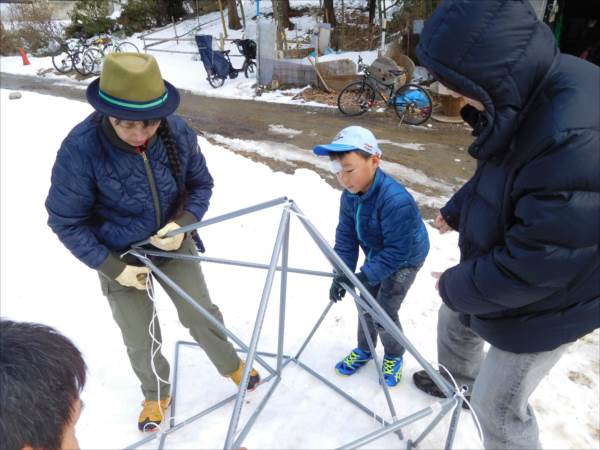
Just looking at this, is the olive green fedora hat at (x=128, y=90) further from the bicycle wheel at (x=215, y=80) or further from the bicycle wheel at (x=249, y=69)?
the bicycle wheel at (x=249, y=69)

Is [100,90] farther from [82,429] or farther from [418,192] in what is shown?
[418,192]

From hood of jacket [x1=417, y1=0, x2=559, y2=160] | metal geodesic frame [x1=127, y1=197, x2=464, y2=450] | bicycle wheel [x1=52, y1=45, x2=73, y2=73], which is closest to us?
hood of jacket [x1=417, y1=0, x2=559, y2=160]

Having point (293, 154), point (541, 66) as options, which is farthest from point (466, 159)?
point (541, 66)

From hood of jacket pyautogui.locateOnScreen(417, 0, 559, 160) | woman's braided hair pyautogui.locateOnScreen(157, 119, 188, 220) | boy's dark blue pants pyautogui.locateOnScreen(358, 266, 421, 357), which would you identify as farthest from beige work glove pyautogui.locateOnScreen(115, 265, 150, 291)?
hood of jacket pyautogui.locateOnScreen(417, 0, 559, 160)

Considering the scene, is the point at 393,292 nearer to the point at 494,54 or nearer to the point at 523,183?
the point at 523,183

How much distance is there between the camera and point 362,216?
1.94m

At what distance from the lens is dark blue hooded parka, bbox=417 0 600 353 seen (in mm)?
1028

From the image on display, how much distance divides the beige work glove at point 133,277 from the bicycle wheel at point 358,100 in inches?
275

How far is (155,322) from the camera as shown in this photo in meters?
2.14

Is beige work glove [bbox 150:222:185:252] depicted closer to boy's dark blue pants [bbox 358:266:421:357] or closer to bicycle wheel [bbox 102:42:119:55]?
boy's dark blue pants [bbox 358:266:421:357]

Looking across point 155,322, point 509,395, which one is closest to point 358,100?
point 155,322

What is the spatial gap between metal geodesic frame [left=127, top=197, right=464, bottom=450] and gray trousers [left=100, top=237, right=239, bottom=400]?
11 centimetres

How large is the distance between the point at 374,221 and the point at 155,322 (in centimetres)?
Answer: 125

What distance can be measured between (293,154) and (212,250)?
293cm
